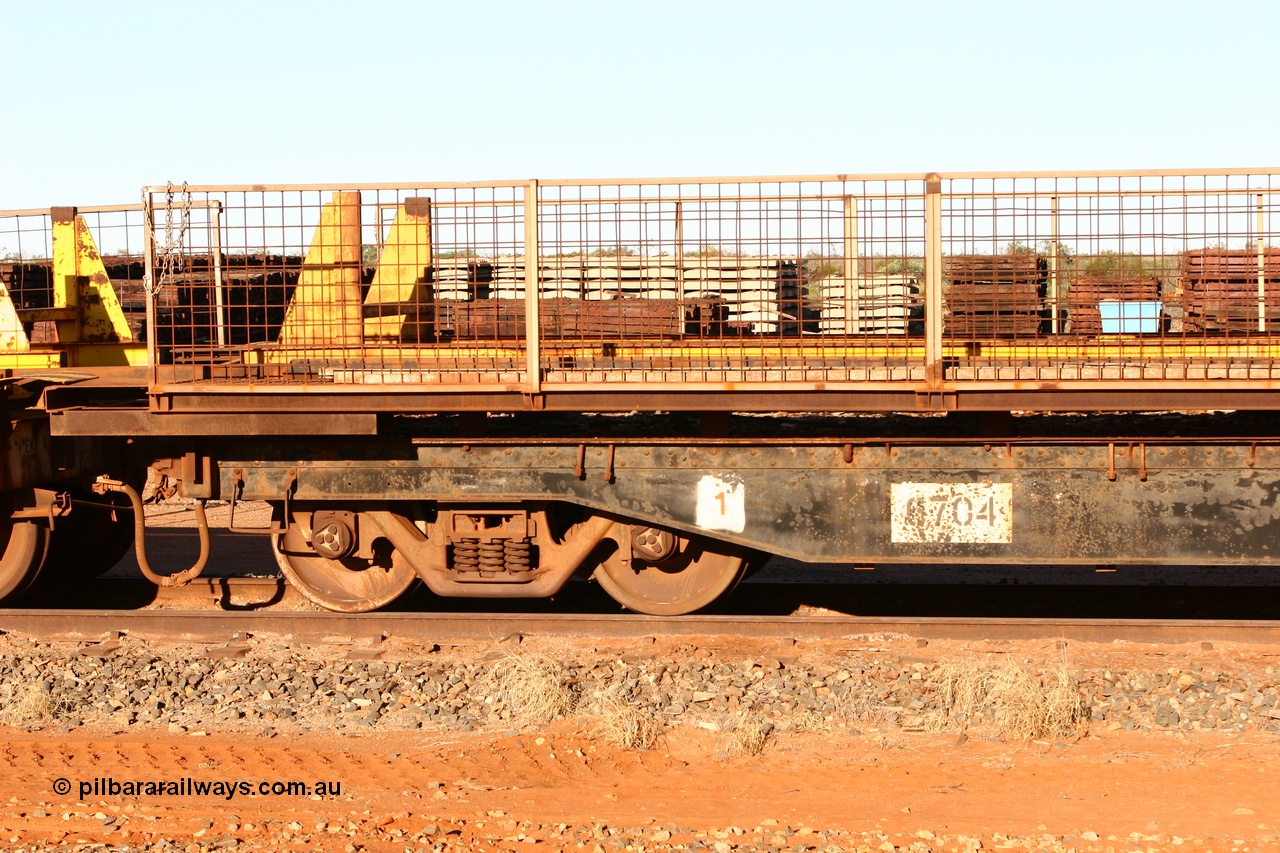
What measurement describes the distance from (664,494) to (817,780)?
253 cm

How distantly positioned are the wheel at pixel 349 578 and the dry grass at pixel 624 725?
8.20 feet

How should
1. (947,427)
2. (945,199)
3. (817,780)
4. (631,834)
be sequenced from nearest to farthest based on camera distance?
(631,834) → (817,780) → (945,199) → (947,427)

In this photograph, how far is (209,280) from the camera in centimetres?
793

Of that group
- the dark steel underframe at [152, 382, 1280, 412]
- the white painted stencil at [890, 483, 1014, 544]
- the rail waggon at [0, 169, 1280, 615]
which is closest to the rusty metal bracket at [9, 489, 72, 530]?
the rail waggon at [0, 169, 1280, 615]

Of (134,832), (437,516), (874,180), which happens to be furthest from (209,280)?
(874,180)

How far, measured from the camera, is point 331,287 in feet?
26.8

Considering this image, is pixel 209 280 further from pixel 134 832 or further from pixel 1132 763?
pixel 1132 763

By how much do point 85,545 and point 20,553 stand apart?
1040 mm

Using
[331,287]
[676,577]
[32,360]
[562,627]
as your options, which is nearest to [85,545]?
[32,360]

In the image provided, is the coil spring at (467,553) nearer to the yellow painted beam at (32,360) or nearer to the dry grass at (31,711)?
the dry grass at (31,711)

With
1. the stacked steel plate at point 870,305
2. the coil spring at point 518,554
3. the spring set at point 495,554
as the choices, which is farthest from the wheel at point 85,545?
the stacked steel plate at point 870,305

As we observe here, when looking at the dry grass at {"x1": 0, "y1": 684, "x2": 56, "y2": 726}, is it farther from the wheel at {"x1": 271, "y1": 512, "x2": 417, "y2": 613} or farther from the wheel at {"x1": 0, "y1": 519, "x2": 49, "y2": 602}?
the wheel at {"x1": 0, "y1": 519, "x2": 49, "y2": 602}

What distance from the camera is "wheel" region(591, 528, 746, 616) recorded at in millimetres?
8570

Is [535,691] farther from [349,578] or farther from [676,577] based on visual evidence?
[349,578]
